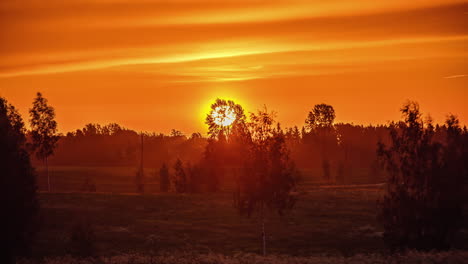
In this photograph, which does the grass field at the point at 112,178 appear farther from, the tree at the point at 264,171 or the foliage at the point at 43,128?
the tree at the point at 264,171

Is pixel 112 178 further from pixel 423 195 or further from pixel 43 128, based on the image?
pixel 423 195

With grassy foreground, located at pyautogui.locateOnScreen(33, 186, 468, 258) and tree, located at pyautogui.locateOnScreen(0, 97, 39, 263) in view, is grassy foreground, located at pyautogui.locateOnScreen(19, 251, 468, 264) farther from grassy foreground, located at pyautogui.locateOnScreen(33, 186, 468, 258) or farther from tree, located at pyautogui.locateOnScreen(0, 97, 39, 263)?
grassy foreground, located at pyautogui.locateOnScreen(33, 186, 468, 258)

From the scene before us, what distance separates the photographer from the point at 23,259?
39188mm

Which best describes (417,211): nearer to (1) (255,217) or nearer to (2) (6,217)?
(2) (6,217)

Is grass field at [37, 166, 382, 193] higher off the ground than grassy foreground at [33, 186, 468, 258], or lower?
higher

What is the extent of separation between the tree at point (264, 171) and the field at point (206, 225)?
4924 millimetres

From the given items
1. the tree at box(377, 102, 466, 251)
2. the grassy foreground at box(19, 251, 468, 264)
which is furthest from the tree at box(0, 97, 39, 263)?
the tree at box(377, 102, 466, 251)

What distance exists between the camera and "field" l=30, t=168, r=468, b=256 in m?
58.6

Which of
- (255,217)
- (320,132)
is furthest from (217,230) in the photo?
(320,132)

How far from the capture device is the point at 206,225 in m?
72.5

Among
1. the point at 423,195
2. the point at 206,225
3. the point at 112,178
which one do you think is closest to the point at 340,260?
the point at 423,195

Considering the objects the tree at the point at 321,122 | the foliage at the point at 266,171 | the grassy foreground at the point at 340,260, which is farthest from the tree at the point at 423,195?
the tree at the point at 321,122

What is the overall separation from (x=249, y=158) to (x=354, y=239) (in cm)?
1644

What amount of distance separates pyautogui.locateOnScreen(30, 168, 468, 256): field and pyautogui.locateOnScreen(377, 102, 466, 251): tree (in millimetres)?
12037
